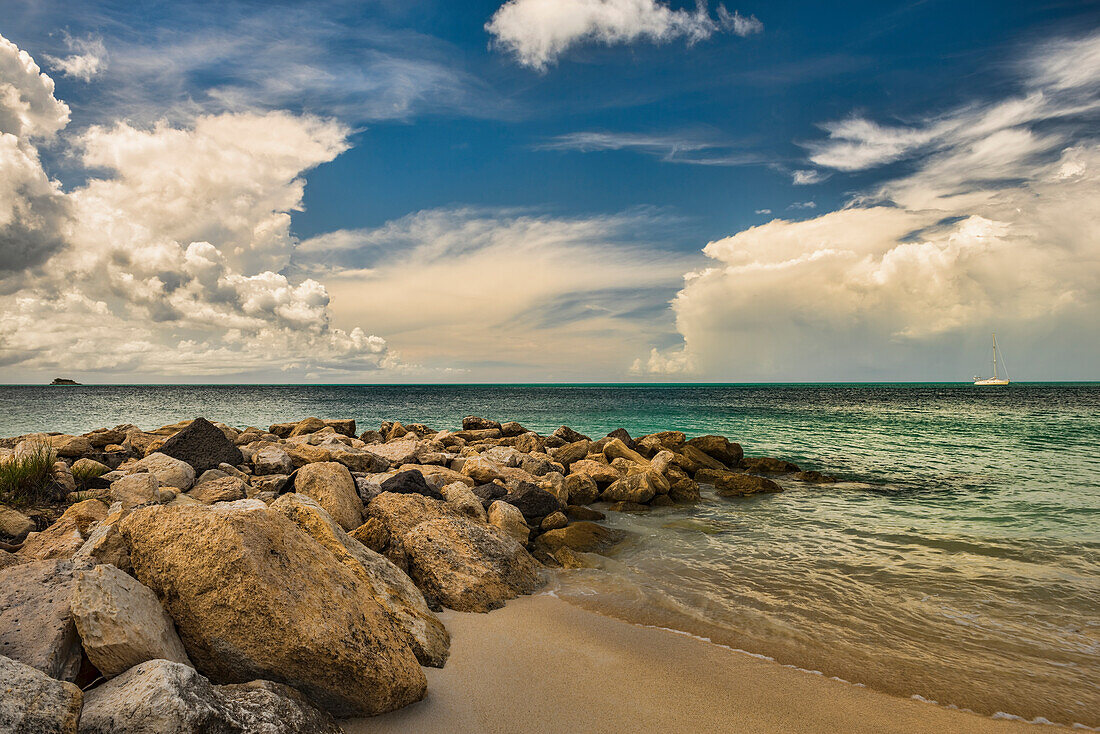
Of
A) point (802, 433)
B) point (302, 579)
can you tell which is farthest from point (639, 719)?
point (802, 433)

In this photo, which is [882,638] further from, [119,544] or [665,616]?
[119,544]

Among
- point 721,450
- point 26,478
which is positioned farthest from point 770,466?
point 26,478

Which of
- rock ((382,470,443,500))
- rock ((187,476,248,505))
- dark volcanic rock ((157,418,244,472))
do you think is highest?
dark volcanic rock ((157,418,244,472))

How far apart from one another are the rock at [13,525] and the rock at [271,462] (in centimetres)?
411

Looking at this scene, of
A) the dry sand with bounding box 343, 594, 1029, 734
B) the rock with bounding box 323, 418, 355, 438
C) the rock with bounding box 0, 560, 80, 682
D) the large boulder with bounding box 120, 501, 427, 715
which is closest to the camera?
the rock with bounding box 0, 560, 80, 682

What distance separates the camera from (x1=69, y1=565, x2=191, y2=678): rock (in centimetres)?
293

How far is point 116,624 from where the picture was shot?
9.80ft

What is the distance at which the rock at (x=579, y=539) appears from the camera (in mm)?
8688

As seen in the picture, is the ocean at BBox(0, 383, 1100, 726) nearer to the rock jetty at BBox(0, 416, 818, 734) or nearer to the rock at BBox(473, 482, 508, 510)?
the rock jetty at BBox(0, 416, 818, 734)

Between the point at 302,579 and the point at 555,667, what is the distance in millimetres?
2320

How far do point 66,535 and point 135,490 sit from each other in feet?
6.24

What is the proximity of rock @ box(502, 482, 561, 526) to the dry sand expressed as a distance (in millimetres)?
4431

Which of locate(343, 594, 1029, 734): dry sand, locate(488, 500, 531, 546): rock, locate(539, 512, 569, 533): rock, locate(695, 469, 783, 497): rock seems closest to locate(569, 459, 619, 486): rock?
locate(695, 469, 783, 497): rock

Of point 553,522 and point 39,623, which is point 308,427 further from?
point 39,623
